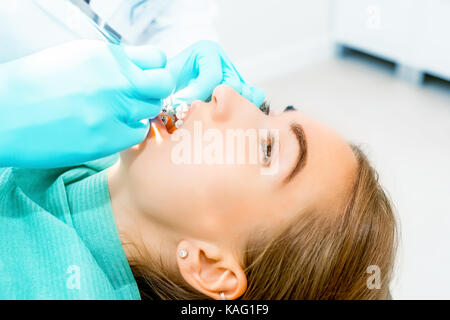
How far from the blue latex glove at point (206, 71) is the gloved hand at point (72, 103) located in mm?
212

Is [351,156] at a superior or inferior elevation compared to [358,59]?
inferior

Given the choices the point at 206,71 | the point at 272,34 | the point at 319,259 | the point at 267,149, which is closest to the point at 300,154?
the point at 267,149

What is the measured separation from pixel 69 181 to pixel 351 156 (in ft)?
2.18

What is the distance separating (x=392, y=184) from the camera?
1.97 meters

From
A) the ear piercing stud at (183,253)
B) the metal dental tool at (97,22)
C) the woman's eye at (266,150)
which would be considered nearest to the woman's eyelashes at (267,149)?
the woman's eye at (266,150)

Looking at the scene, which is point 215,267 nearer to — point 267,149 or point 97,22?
point 267,149

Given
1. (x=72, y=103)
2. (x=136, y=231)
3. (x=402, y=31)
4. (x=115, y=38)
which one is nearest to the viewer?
(x=72, y=103)

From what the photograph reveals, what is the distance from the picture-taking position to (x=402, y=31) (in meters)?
2.71

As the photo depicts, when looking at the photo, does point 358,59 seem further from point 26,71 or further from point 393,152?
point 26,71

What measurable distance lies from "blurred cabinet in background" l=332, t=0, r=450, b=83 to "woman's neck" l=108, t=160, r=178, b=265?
2.17 meters

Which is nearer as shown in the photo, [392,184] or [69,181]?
[69,181]

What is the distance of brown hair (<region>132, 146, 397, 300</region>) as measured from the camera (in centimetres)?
95

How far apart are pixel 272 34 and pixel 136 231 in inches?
80.0
